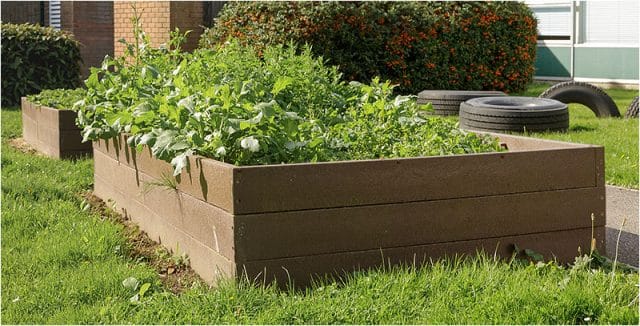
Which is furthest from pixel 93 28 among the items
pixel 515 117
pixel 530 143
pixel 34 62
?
pixel 530 143

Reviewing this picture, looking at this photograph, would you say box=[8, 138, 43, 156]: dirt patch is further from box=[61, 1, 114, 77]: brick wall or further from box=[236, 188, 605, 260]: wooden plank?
box=[61, 1, 114, 77]: brick wall

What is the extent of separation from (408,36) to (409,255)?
11.2 metres

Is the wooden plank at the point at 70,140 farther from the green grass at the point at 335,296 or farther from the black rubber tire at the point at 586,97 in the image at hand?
the black rubber tire at the point at 586,97

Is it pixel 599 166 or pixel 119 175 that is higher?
pixel 599 166

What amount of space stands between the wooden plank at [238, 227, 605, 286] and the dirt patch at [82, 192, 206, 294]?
0.51m

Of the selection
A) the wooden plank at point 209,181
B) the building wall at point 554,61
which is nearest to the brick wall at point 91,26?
the building wall at point 554,61

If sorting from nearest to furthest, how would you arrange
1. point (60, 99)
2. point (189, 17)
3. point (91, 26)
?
point (60, 99)
point (189, 17)
point (91, 26)

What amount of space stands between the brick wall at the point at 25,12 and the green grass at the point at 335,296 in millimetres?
18008

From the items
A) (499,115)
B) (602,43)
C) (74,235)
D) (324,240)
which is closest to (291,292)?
(324,240)

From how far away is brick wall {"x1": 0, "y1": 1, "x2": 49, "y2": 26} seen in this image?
70.7 feet

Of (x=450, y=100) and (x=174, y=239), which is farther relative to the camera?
(x=450, y=100)

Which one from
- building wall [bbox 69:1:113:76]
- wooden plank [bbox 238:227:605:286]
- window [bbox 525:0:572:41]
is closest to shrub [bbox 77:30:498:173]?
wooden plank [bbox 238:227:605:286]

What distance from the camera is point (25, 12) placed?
71.5ft

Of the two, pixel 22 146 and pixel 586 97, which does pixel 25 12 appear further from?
pixel 586 97
